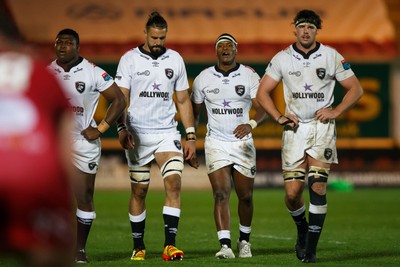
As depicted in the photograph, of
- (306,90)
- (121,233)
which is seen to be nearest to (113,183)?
(121,233)

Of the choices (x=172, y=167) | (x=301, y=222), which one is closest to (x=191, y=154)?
(x=172, y=167)

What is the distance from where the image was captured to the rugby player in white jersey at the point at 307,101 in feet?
30.9

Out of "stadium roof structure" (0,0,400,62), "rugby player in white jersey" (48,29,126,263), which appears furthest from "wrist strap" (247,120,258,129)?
"stadium roof structure" (0,0,400,62)

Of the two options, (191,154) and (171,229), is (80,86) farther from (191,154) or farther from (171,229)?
(171,229)

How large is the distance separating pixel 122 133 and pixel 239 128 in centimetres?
123

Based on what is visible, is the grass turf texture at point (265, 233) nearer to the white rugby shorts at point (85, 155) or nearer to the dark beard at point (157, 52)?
the white rugby shorts at point (85, 155)

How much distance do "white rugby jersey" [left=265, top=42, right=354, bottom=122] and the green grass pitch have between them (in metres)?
1.48

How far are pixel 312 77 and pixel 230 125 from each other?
46.8 inches

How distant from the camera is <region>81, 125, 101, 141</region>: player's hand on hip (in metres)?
9.52

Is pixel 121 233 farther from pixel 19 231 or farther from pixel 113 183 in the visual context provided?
pixel 113 183

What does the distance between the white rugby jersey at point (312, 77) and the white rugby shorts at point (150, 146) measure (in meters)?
1.27

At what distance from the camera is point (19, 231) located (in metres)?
3.78

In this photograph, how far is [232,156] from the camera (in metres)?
10.2

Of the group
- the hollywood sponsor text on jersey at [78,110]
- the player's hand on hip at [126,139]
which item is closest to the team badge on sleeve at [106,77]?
the hollywood sponsor text on jersey at [78,110]
